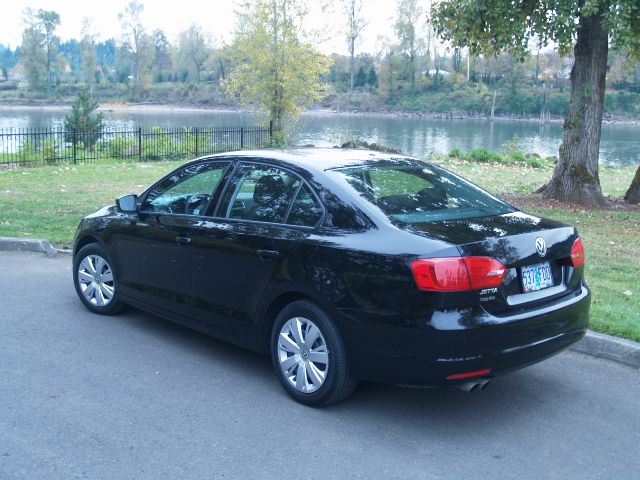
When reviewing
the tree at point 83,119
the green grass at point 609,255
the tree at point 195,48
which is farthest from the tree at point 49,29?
the green grass at point 609,255

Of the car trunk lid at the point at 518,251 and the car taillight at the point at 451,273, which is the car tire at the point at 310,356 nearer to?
the car taillight at the point at 451,273

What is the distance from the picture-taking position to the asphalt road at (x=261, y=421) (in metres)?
4.14

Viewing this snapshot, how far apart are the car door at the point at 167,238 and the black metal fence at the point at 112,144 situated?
17.7 m

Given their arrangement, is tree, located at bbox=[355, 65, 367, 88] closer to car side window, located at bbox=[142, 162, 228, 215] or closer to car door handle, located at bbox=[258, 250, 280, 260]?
car side window, located at bbox=[142, 162, 228, 215]

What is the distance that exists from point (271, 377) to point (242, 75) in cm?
2511

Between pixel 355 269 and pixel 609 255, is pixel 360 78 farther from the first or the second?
pixel 355 269

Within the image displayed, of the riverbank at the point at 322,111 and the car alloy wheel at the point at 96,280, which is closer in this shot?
the car alloy wheel at the point at 96,280

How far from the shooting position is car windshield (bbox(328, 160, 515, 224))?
5043 millimetres

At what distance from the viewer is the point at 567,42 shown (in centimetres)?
1293

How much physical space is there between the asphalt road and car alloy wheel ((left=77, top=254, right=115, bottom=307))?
63cm

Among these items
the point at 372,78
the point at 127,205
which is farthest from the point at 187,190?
the point at 372,78

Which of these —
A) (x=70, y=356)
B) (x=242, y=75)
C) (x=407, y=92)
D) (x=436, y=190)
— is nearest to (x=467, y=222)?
(x=436, y=190)

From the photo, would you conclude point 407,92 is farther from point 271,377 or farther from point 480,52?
point 271,377

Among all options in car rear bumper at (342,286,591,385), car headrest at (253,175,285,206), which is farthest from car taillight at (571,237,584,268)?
car headrest at (253,175,285,206)
